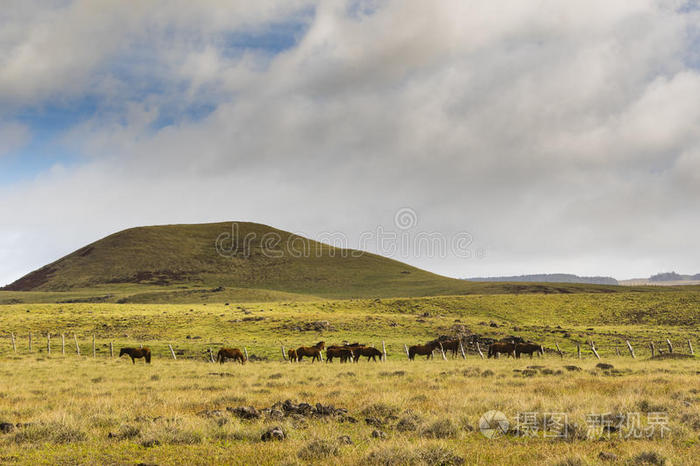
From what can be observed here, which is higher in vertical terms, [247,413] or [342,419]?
[247,413]

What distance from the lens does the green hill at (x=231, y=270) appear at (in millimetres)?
116250

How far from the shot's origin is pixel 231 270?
144375 mm

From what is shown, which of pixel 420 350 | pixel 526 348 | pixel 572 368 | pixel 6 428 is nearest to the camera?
pixel 6 428

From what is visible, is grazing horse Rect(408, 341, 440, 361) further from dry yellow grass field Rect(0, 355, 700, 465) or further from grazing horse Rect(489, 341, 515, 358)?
dry yellow grass field Rect(0, 355, 700, 465)

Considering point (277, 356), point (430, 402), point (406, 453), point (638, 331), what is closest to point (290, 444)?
point (406, 453)

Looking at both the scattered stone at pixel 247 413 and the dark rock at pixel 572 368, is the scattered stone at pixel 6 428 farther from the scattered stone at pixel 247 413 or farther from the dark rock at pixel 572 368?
the dark rock at pixel 572 368

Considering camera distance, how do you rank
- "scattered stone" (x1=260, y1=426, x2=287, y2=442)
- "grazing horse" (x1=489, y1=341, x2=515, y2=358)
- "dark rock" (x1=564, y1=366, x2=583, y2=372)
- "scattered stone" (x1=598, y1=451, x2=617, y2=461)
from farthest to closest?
"grazing horse" (x1=489, y1=341, x2=515, y2=358) < "dark rock" (x1=564, y1=366, x2=583, y2=372) < "scattered stone" (x1=260, y1=426, x2=287, y2=442) < "scattered stone" (x1=598, y1=451, x2=617, y2=461)

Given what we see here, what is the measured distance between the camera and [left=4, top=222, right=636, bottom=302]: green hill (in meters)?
116

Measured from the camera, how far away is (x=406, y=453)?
346 inches

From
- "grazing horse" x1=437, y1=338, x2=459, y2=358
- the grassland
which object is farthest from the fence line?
the grassland

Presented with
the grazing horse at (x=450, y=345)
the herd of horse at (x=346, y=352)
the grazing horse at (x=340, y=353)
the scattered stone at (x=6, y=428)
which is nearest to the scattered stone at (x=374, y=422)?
the scattered stone at (x=6, y=428)

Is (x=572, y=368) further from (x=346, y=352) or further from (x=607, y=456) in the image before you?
(x=607, y=456)

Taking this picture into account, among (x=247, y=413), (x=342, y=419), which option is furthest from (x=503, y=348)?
(x=247, y=413)

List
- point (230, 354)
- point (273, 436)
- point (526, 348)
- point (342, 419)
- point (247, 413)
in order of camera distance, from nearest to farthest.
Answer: point (273, 436)
point (342, 419)
point (247, 413)
point (230, 354)
point (526, 348)
